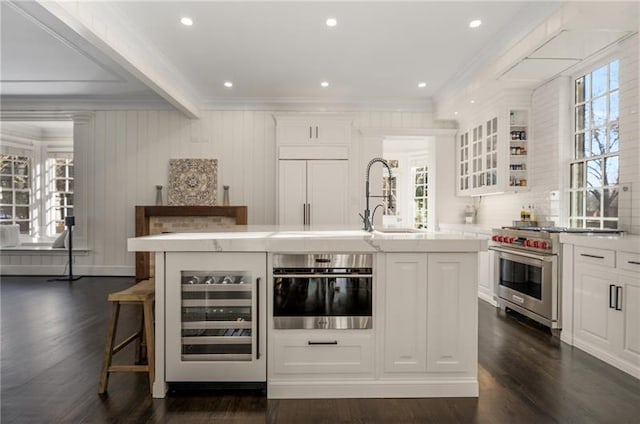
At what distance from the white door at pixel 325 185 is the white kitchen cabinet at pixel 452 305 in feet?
11.2

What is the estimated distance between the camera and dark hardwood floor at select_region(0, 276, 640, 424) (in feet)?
6.12

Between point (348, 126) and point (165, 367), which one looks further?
point (348, 126)

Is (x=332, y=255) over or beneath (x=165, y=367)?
over

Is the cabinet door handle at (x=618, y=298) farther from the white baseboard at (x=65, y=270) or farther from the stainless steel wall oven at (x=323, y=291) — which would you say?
the white baseboard at (x=65, y=270)

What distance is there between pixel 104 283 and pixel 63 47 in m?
3.19

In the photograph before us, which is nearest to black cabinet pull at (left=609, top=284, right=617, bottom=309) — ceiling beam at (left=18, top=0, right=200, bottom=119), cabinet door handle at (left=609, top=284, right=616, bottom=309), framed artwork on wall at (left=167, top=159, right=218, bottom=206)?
cabinet door handle at (left=609, top=284, right=616, bottom=309)

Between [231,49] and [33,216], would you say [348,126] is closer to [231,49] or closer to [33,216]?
[231,49]

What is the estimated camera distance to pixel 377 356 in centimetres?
206

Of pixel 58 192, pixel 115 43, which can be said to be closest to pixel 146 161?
pixel 58 192

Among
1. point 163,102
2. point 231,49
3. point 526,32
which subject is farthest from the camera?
point 163,102

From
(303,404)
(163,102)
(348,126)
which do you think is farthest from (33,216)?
(303,404)

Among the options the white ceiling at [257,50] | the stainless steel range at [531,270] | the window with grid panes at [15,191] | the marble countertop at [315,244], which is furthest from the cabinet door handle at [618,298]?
the window with grid panes at [15,191]

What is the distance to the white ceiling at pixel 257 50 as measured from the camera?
308 centimetres

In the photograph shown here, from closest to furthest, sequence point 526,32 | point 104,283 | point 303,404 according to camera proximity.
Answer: point 303,404 < point 526,32 < point 104,283
